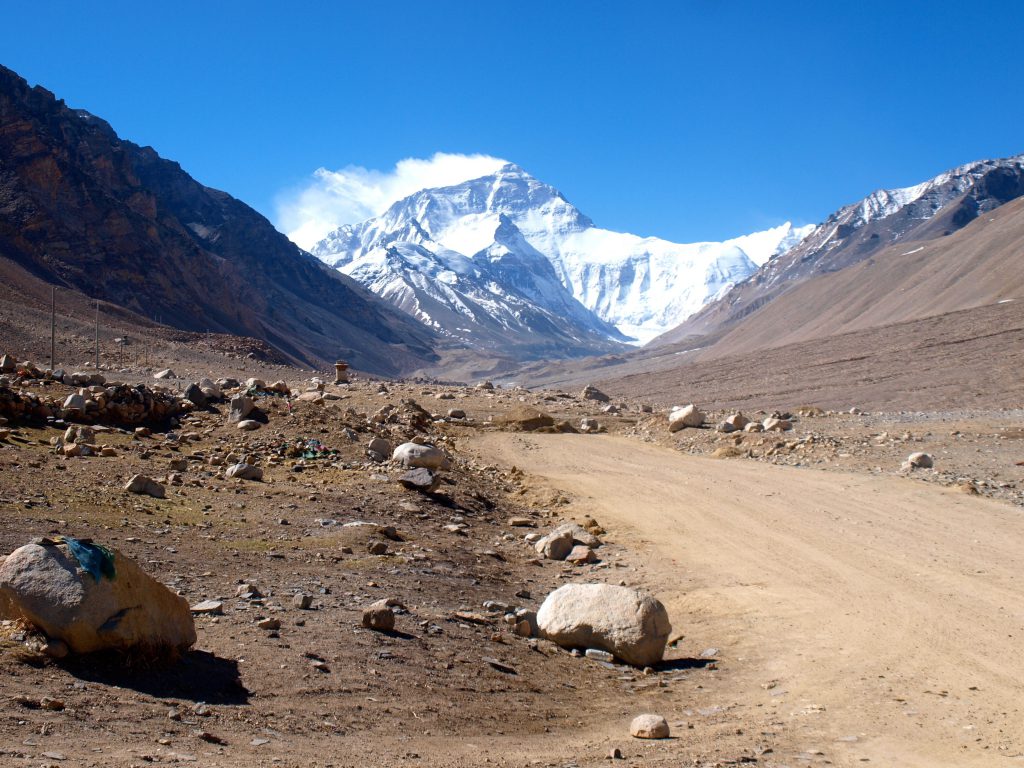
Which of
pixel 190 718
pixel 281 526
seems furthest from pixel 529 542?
pixel 190 718

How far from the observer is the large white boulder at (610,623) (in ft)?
27.8

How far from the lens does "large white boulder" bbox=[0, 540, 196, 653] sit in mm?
6031

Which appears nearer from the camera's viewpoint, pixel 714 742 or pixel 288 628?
pixel 714 742

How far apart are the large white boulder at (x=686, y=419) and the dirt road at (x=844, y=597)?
6.25 metres

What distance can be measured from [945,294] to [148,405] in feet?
323

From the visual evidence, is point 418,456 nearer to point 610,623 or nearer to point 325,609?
point 325,609

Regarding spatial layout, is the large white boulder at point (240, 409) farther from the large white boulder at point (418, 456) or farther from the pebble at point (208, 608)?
the pebble at point (208, 608)

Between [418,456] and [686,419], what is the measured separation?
11.5m

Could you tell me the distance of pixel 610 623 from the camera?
8609mm

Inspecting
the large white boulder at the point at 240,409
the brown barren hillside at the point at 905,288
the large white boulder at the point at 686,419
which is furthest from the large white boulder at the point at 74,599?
the brown barren hillside at the point at 905,288

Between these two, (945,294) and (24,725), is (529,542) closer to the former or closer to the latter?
(24,725)

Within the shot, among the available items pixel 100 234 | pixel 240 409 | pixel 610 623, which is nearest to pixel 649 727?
pixel 610 623

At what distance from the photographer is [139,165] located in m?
160

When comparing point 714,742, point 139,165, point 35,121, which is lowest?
point 714,742
